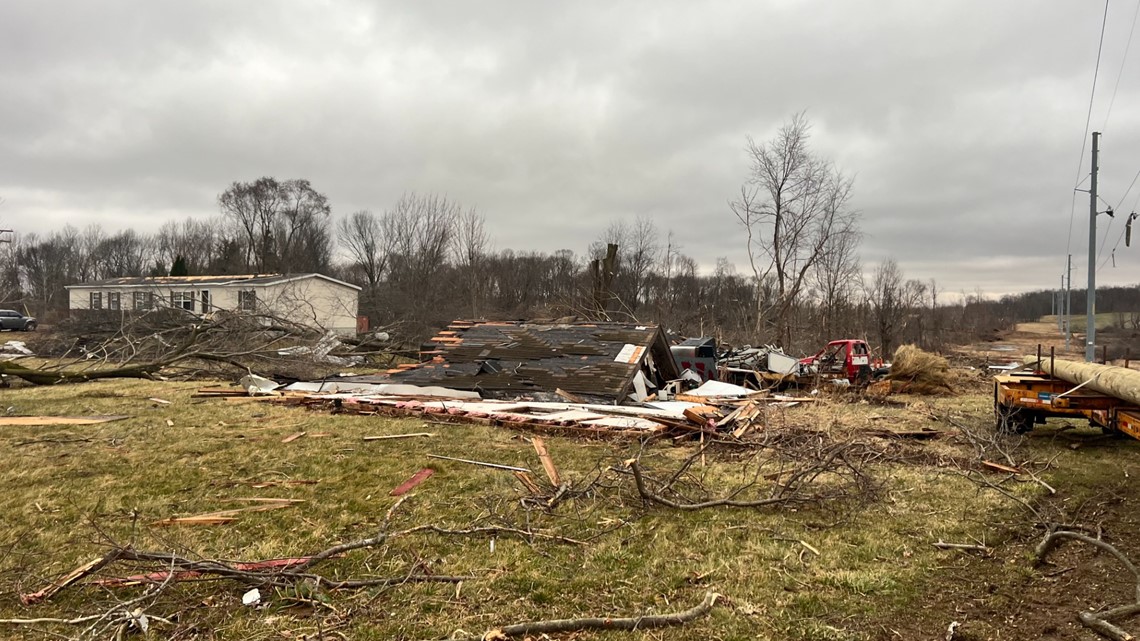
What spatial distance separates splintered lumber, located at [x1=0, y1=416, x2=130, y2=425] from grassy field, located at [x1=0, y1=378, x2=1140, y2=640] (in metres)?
0.75

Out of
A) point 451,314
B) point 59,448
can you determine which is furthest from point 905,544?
point 451,314

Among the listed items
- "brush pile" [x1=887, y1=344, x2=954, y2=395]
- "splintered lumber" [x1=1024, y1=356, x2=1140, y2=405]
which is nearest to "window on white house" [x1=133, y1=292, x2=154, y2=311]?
"splintered lumber" [x1=1024, y1=356, x2=1140, y2=405]

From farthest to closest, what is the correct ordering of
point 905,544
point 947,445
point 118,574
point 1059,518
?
point 947,445
point 1059,518
point 905,544
point 118,574

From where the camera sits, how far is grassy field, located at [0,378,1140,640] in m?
3.64

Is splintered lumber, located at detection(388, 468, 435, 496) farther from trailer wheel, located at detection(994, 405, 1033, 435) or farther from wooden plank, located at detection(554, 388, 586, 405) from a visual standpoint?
trailer wheel, located at detection(994, 405, 1033, 435)

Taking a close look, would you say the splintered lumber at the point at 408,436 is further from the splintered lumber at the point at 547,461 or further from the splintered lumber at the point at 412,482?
the splintered lumber at the point at 412,482

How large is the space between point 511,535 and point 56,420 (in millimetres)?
9527

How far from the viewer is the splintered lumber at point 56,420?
10.0 m

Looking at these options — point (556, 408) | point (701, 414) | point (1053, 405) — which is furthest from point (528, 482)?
point (1053, 405)

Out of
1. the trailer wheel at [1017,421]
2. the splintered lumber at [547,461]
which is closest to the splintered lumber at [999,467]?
the trailer wheel at [1017,421]

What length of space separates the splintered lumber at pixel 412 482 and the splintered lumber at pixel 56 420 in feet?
21.9

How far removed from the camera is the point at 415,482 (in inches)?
263

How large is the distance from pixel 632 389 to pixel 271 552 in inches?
383

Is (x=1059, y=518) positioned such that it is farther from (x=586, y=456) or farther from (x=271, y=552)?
(x=271, y=552)
